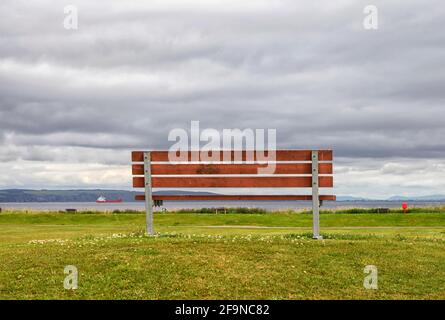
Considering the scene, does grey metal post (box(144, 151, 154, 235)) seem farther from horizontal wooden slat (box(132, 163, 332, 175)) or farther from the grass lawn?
the grass lawn

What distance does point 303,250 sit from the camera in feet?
42.8

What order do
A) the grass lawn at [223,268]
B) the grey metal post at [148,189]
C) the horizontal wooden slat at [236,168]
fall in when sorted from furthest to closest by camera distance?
the grey metal post at [148,189] → the horizontal wooden slat at [236,168] → the grass lawn at [223,268]

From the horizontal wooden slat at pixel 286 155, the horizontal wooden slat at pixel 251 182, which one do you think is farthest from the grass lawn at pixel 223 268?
the horizontal wooden slat at pixel 286 155

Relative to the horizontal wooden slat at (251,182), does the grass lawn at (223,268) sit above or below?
below

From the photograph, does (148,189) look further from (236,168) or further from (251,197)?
(251,197)

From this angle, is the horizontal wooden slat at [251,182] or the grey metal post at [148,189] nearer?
the horizontal wooden slat at [251,182]

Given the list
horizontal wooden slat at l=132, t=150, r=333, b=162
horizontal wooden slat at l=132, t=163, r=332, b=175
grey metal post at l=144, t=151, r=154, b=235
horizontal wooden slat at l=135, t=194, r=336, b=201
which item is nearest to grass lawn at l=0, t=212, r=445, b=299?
grey metal post at l=144, t=151, r=154, b=235

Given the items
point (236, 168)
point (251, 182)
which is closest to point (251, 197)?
point (251, 182)

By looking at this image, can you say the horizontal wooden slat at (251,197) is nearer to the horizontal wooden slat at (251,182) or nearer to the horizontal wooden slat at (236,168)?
the horizontal wooden slat at (251,182)

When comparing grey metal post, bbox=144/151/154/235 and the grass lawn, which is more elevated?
grey metal post, bbox=144/151/154/235
